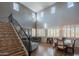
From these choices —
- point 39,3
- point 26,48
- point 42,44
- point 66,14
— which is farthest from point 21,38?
point 66,14

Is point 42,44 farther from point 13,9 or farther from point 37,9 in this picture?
point 13,9

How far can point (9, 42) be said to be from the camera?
95.0 inches

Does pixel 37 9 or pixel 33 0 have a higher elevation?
pixel 33 0

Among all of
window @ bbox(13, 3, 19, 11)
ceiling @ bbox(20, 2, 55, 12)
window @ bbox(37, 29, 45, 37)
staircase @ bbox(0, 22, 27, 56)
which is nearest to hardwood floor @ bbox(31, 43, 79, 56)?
window @ bbox(37, 29, 45, 37)

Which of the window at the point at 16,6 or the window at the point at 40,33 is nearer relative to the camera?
the window at the point at 16,6

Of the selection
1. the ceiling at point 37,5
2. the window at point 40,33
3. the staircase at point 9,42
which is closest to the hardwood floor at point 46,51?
the window at point 40,33

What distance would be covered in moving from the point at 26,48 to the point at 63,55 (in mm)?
851

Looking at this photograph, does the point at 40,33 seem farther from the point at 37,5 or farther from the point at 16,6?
the point at 16,6

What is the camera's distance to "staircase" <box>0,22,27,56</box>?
2.38 m

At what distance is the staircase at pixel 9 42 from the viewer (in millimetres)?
2381

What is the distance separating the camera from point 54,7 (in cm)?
249

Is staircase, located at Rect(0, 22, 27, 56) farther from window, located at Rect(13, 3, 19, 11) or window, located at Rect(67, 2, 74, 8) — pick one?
window, located at Rect(67, 2, 74, 8)

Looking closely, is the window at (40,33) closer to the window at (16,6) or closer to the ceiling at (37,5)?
the ceiling at (37,5)

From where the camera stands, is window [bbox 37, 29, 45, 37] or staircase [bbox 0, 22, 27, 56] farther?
window [bbox 37, 29, 45, 37]
